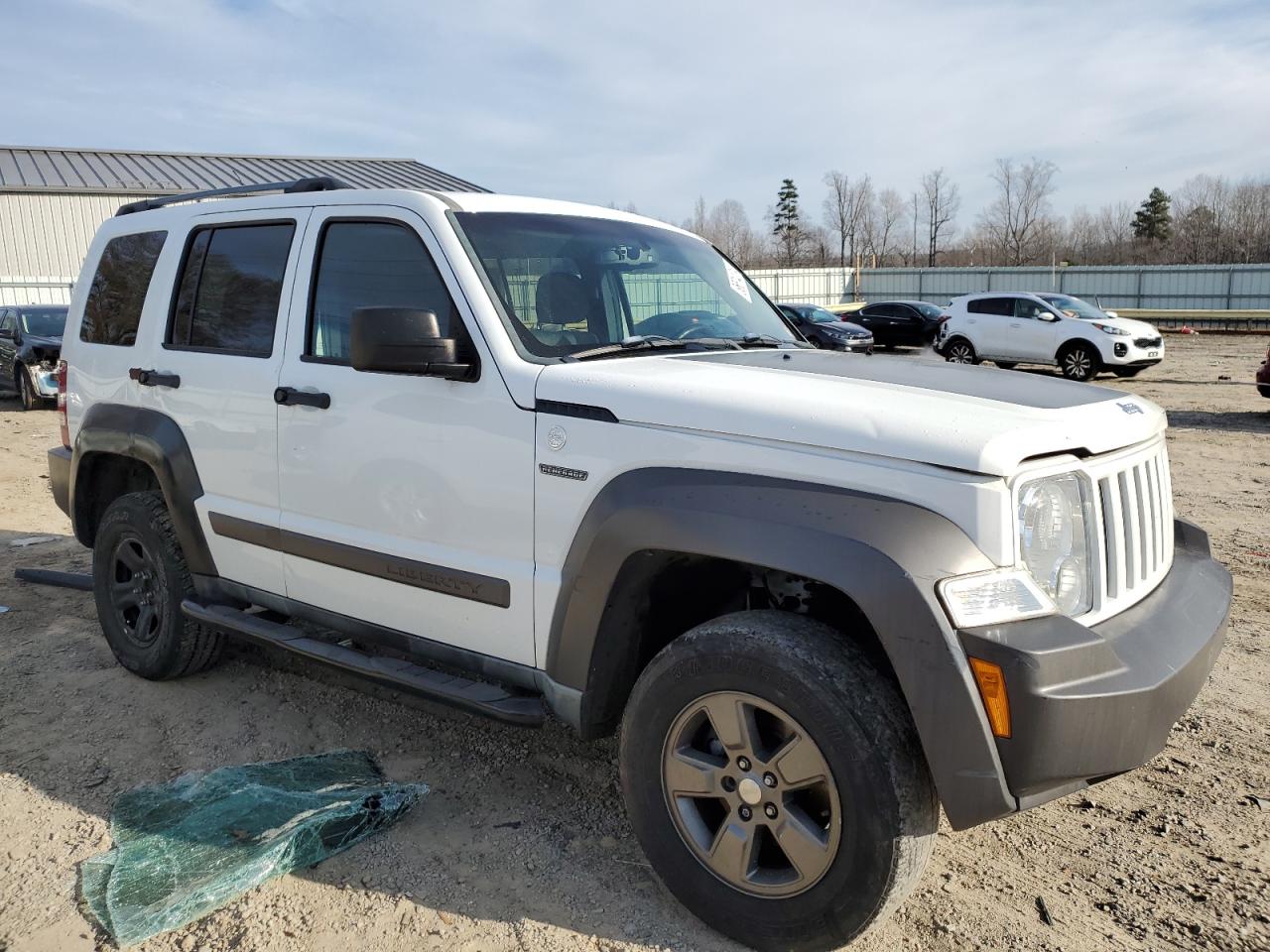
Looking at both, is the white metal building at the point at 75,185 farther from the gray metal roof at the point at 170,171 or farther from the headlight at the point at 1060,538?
the headlight at the point at 1060,538

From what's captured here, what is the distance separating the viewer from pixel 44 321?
1616 centimetres

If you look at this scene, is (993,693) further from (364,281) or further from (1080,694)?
(364,281)

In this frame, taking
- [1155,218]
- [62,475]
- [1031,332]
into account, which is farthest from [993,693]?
[1155,218]

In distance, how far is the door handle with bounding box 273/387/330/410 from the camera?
3.58 meters

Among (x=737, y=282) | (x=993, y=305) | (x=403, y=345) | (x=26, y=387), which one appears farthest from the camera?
(x=993, y=305)

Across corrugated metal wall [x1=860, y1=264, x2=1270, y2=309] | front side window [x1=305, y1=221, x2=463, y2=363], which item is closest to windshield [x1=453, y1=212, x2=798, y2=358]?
front side window [x1=305, y1=221, x2=463, y2=363]

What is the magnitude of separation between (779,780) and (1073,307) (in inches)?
851

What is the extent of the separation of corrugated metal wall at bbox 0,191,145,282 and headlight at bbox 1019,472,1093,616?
115 ft

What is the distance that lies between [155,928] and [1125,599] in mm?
2859

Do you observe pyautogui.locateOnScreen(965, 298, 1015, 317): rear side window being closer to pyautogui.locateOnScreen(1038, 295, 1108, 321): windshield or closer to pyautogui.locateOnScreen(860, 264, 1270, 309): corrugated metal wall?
pyautogui.locateOnScreen(1038, 295, 1108, 321): windshield

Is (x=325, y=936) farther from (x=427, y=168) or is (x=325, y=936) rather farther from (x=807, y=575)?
(x=427, y=168)

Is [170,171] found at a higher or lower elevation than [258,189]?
higher

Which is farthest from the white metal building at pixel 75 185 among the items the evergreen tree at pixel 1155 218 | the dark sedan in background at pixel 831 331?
the evergreen tree at pixel 1155 218

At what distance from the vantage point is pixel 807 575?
8.06 ft
